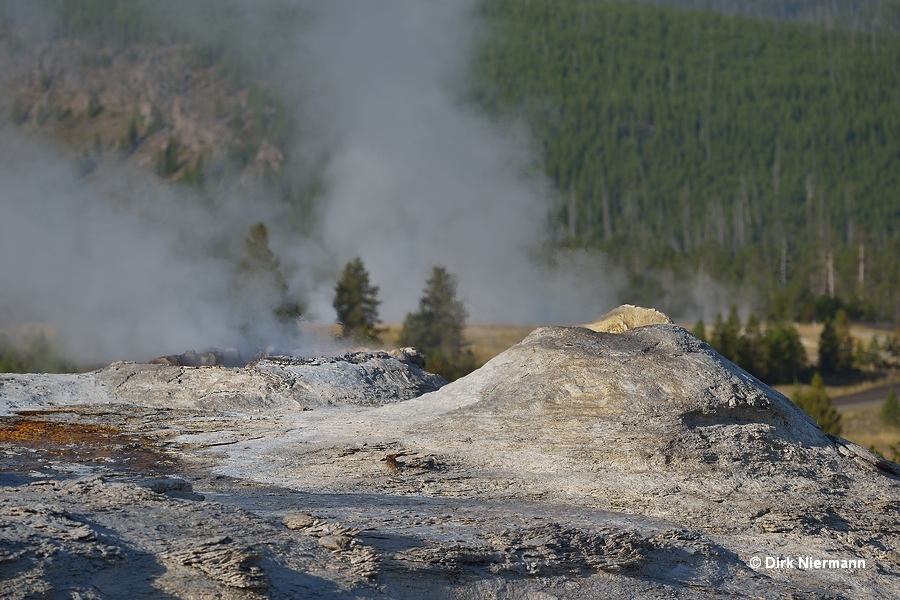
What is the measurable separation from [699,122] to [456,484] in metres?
136

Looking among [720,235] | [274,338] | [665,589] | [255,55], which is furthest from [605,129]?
[665,589]

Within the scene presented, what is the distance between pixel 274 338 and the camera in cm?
1777

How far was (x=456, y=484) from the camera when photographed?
28.9ft

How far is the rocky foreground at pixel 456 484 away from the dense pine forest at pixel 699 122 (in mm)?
86630

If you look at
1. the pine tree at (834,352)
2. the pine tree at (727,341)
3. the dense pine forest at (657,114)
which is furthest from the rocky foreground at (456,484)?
the dense pine forest at (657,114)

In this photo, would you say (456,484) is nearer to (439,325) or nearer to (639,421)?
(639,421)

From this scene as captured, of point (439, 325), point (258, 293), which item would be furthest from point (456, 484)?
point (439, 325)

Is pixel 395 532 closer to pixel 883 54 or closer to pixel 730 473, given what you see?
pixel 730 473

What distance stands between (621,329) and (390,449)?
419 centimetres

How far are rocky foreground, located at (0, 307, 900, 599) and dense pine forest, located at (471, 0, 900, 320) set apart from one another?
284 ft

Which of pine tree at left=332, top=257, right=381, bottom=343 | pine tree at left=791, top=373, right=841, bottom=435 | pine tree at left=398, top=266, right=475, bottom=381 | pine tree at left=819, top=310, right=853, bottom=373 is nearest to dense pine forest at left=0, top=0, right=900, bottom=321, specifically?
pine tree at left=819, top=310, right=853, bottom=373

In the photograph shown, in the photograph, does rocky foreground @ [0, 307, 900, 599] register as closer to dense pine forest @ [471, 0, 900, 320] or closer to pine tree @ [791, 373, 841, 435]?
pine tree @ [791, 373, 841, 435]

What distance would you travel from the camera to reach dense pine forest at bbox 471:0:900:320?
122 meters

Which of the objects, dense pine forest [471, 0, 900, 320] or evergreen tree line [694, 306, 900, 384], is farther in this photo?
dense pine forest [471, 0, 900, 320]
